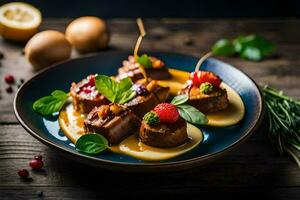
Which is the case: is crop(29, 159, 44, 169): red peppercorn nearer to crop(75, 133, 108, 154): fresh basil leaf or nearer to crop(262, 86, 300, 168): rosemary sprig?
crop(75, 133, 108, 154): fresh basil leaf

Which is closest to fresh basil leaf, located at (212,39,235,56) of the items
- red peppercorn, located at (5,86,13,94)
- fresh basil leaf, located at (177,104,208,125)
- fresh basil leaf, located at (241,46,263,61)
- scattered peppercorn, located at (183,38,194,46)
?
fresh basil leaf, located at (241,46,263,61)

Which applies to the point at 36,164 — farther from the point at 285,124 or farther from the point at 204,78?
the point at 285,124

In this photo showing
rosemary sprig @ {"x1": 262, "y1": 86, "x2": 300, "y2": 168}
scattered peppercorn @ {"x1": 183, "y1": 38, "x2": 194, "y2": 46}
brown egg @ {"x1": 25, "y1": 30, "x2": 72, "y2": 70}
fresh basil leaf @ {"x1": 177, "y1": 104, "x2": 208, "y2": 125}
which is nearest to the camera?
fresh basil leaf @ {"x1": 177, "y1": 104, "x2": 208, "y2": 125}

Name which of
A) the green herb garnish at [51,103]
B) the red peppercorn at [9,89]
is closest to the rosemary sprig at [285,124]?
the green herb garnish at [51,103]

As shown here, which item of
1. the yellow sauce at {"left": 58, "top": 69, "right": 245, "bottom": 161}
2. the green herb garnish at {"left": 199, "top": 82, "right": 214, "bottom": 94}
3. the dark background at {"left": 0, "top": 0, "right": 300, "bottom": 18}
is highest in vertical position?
the green herb garnish at {"left": 199, "top": 82, "right": 214, "bottom": 94}

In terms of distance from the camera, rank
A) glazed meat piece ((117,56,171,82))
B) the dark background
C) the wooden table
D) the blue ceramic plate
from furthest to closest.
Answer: the dark background, glazed meat piece ((117,56,171,82)), the wooden table, the blue ceramic plate

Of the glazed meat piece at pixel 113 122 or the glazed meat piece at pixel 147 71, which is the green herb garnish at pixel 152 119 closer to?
the glazed meat piece at pixel 113 122

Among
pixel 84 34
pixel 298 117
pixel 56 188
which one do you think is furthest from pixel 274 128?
pixel 84 34
